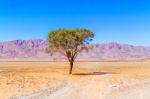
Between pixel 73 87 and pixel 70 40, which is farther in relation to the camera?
pixel 70 40

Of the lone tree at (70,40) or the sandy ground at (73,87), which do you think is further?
the lone tree at (70,40)

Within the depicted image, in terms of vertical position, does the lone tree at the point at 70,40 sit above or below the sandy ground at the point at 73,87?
above

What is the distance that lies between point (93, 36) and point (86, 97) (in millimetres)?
30512

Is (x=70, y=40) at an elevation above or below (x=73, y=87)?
above

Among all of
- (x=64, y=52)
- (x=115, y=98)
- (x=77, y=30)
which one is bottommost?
(x=115, y=98)

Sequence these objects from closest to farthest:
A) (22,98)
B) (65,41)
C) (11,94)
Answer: (22,98) < (11,94) < (65,41)

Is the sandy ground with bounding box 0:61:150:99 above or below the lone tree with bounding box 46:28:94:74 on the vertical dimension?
below

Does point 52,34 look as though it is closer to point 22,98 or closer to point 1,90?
point 1,90

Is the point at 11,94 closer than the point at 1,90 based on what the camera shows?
Yes

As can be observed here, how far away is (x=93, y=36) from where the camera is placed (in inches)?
2025

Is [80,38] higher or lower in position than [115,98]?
higher

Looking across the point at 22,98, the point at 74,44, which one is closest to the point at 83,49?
the point at 74,44

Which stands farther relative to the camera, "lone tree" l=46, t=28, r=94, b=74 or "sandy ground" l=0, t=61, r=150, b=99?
"lone tree" l=46, t=28, r=94, b=74

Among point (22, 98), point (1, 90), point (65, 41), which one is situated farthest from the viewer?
point (65, 41)
